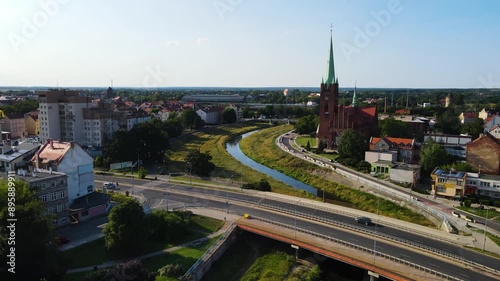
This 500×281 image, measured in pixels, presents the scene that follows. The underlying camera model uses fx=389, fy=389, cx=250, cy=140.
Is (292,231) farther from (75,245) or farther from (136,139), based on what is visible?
(136,139)

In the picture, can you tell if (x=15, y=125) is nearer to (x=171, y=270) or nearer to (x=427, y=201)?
(x=171, y=270)

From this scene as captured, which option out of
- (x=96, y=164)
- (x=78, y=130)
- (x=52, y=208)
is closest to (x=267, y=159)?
(x=96, y=164)

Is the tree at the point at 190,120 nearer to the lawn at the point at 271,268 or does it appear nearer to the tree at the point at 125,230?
the tree at the point at 125,230

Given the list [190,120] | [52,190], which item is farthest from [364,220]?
[190,120]

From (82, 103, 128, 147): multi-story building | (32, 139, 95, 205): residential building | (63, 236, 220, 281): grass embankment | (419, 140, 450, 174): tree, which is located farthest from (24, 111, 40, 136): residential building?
(419, 140, 450, 174): tree

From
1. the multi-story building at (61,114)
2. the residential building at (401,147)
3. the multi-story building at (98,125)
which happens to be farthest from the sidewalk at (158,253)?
the multi-story building at (61,114)

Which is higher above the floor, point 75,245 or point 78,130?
point 78,130
